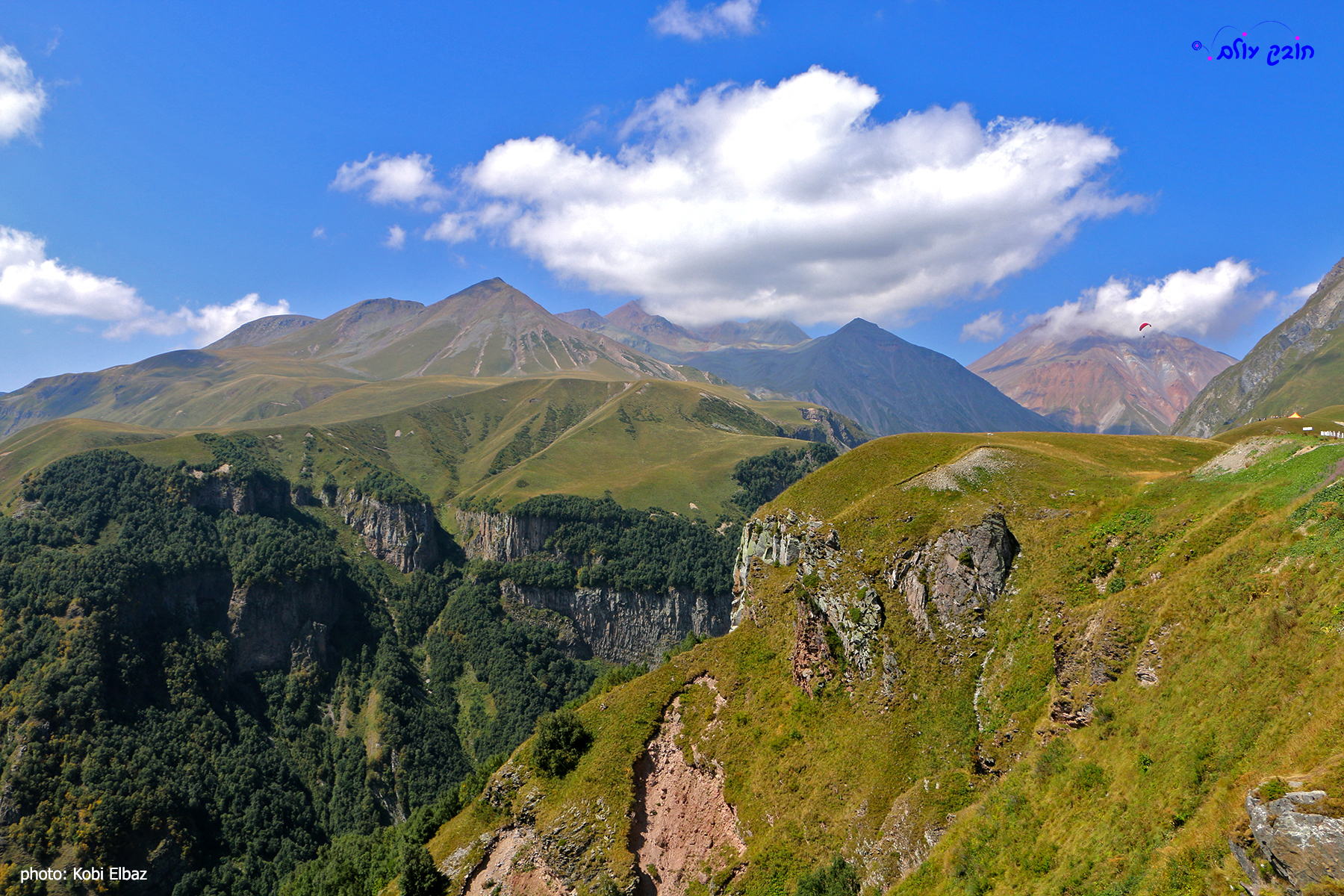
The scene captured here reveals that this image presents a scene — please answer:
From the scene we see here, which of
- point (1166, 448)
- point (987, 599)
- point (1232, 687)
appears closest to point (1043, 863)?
point (1232, 687)

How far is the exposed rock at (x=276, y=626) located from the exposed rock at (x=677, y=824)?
174 meters

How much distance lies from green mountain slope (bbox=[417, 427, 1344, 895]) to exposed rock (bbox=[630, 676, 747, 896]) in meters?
0.22

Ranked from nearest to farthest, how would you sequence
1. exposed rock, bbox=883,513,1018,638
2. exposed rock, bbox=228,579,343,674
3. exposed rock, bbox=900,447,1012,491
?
exposed rock, bbox=883,513,1018,638 < exposed rock, bbox=900,447,1012,491 < exposed rock, bbox=228,579,343,674

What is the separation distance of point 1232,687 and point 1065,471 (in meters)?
41.8

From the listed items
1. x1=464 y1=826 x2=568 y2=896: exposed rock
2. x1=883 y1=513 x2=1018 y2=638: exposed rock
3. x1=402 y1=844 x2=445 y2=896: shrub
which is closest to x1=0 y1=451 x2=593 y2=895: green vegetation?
x1=402 y1=844 x2=445 y2=896: shrub

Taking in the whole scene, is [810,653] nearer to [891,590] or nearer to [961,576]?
[891,590]

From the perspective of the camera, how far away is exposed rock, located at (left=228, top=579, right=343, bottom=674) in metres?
179

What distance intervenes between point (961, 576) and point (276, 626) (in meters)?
208

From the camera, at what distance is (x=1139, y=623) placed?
35.5 m

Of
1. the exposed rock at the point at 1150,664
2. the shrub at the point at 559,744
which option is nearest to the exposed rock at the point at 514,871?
the shrub at the point at 559,744

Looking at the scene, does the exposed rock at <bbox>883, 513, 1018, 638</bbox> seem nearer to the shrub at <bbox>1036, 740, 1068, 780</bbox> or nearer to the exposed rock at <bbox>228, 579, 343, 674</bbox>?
the shrub at <bbox>1036, 740, 1068, 780</bbox>

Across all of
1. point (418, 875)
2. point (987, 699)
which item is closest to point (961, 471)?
point (987, 699)

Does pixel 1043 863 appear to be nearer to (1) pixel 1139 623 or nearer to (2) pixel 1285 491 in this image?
(1) pixel 1139 623

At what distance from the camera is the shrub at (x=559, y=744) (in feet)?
198
